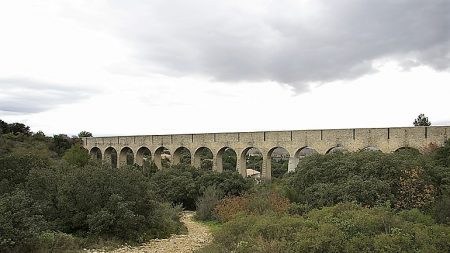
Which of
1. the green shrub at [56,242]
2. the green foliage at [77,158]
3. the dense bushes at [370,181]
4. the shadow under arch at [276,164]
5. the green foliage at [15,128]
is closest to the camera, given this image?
the green shrub at [56,242]

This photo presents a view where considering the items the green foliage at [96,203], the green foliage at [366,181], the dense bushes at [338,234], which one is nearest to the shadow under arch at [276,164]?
the green foliage at [366,181]

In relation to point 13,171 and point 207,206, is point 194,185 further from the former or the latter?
point 13,171

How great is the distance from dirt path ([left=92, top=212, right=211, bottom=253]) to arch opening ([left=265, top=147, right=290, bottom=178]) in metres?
11.2

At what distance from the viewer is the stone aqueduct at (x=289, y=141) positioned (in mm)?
19219

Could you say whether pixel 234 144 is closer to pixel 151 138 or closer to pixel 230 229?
pixel 151 138

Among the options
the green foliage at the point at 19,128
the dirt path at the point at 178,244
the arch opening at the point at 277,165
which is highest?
the green foliage at the point at 19,128

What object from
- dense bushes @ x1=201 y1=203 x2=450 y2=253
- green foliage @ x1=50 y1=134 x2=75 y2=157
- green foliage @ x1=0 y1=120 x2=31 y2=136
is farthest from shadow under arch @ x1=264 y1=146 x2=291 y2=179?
green foliage @ x1=0 y1=120 x2=31 y2=136

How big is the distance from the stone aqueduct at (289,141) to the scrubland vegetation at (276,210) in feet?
18.1

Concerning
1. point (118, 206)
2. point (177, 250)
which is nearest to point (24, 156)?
point (118, 206)

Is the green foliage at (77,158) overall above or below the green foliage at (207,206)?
above

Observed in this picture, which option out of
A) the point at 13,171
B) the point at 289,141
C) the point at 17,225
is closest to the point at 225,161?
the point at 289,141

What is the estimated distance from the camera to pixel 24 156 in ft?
42.8

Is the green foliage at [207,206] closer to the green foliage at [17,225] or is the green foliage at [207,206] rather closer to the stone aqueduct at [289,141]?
the stone aqueduct at [289,141]

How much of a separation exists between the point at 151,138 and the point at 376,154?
22.9 m
